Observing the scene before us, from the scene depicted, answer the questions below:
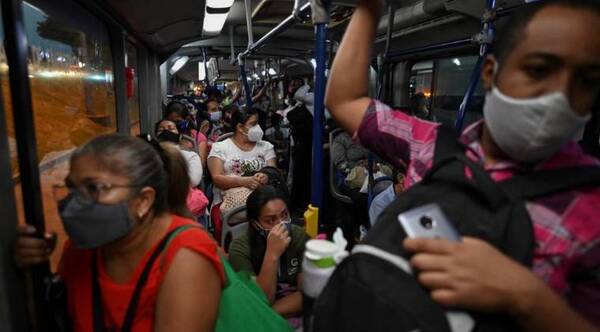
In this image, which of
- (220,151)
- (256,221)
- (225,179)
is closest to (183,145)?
(220,151)

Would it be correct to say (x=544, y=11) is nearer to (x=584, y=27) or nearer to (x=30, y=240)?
(x=584, y=27)

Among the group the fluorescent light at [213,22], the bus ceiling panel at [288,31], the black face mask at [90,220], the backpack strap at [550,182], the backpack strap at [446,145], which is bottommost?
the black face mask at [90,220]

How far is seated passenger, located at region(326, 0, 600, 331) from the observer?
2.06 feet

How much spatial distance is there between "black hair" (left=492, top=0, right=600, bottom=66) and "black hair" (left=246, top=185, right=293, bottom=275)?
1.84 meters

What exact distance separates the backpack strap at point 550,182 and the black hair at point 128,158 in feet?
3.86

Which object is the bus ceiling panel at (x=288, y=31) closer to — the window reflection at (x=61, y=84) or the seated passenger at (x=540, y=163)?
the window reflection at (x=61, y=84)

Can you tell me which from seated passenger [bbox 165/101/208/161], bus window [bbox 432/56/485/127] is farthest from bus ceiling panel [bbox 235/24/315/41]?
bus window [bbox 432/56/485/127]

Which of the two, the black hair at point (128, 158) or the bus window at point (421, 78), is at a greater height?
the bus window at point (421, 78)

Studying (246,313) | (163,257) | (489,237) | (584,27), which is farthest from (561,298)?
(163,257)

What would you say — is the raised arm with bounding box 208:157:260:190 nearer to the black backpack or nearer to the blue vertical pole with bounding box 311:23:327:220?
the blue vertical pole with bounding box 311:23:327:220

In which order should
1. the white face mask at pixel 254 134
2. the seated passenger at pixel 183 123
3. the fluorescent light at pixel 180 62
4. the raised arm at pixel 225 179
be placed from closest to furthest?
the raised arm at pixel 225 179 < the white face mask at pixel 254 134 < the seated passenger at pixel 183 123 < the fluorescent light at pixel 180 62

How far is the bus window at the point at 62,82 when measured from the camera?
234cm

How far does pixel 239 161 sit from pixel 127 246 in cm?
243

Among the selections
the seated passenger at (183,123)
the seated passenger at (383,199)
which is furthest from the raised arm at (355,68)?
the seated passenger at (183,123)
